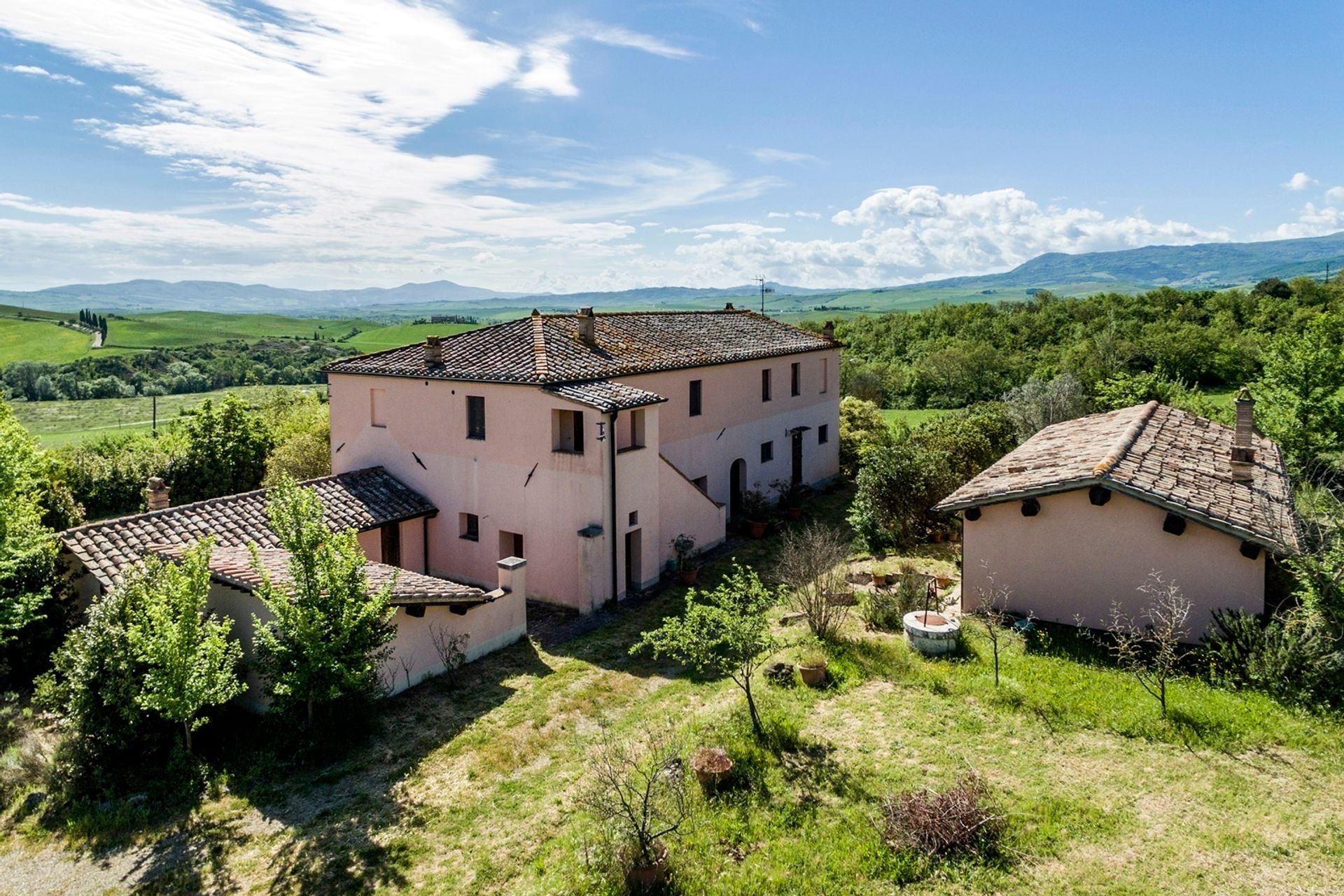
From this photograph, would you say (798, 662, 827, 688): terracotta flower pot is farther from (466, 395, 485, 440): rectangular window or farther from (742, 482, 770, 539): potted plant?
(742, 482, 770, 539): potted plant

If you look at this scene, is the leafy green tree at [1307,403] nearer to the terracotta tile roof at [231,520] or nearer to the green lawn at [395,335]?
the terracotta tile roof at [231,520]

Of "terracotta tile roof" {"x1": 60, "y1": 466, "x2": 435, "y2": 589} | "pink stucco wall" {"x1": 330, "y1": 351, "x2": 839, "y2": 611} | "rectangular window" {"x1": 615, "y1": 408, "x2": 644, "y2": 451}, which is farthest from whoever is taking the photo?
"rectangular window" {"x1": 615, "y1": 408, "x2": 644, "y2": 451}

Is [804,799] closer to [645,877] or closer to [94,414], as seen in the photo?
[645,877]

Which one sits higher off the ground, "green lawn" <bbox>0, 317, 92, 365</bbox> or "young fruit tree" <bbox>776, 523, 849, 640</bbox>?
"green lawn" <bbox>0, 317, 92, 365</bbox>

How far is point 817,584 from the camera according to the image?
15.5 metres

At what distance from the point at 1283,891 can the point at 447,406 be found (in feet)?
58.7

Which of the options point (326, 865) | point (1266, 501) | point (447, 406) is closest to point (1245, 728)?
point (1266, 501)

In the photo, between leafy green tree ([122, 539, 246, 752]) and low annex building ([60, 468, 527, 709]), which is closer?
leafy green tree ([122, 539, 246, 752])

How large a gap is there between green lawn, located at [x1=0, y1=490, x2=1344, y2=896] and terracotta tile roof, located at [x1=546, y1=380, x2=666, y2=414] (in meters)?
6.69

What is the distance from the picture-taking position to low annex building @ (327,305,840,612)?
18.8 metres

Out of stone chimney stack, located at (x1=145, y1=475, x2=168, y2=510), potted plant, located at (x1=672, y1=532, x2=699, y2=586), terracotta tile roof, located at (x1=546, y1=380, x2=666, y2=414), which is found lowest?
potted plant, located at (x1=672, y1=532, x2=699, y2=586)

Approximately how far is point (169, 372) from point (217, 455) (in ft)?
243

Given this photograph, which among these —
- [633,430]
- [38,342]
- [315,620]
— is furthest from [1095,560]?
[38,342]

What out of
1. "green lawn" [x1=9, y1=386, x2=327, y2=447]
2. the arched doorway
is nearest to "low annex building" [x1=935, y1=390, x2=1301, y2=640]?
the arched doorway
